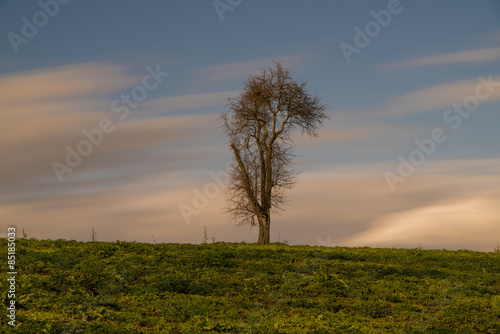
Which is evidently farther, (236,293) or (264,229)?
(264,229)

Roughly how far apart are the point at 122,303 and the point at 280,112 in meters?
19.7

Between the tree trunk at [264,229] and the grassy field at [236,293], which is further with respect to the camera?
the tree trunk at [264,229]

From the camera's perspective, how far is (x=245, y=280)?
16.0m

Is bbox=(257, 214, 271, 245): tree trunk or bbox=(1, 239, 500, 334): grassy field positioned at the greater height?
bbox=(257, 214, 271, 245): tree trunk

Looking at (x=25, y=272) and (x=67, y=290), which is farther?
(x=25, y=272)

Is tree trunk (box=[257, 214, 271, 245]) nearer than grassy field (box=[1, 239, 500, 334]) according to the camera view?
No

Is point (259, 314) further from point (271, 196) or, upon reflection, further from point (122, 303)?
point (271, 196)

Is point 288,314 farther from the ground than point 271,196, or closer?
closer

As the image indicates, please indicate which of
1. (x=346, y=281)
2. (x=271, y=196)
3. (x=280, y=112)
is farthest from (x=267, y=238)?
(x=346, y=281)

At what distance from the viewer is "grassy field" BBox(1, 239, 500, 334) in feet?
38.1

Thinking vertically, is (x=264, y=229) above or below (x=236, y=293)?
above

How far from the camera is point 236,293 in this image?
14.7 meters

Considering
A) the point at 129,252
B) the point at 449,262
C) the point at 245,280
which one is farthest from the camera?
the point at 449,262

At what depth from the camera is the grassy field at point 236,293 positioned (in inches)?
457
